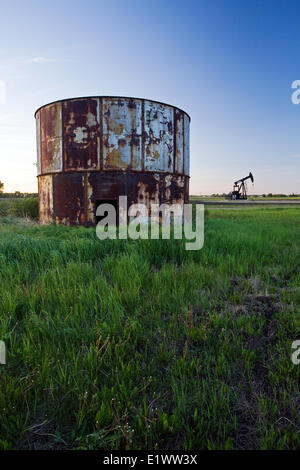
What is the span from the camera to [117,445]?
1221 mm

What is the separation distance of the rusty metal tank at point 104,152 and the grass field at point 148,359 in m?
4.14

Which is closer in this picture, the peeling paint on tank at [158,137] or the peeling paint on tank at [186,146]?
the peeling paint on tank at [158,137]

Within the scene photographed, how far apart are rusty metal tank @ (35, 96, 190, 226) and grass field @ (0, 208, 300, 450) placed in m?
4.14

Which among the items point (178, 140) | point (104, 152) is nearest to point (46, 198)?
point (104, 152)

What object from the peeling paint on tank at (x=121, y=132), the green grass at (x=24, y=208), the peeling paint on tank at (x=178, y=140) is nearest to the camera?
the peeling paint on tank at (x=121, y=132)

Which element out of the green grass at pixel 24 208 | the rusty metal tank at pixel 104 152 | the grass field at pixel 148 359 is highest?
the rusty metal tank at pixel 104 152

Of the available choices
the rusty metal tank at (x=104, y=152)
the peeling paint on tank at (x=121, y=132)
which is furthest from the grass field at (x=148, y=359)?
the peeling paint on tank at (x=121, y=132)

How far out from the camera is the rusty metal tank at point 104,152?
7.01 metres

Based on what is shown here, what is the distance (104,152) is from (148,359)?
20.5 feet

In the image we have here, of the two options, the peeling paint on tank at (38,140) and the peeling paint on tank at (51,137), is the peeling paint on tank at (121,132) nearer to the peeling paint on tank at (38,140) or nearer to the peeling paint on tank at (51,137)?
the peeling paint on tank at (51,137)

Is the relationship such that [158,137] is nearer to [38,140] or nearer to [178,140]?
[178,140]

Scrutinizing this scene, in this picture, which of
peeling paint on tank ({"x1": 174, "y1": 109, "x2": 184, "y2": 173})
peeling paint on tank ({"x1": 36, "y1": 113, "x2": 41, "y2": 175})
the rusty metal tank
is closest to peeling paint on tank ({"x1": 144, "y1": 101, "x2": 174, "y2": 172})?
the rusty metal tank

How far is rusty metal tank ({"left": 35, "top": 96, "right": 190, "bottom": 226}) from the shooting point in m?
7.01

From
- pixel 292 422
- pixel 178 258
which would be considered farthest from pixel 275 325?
pixel 178 258
